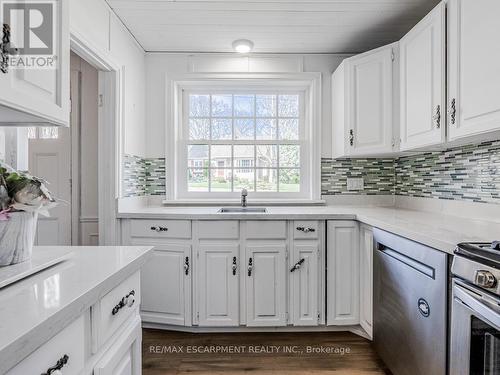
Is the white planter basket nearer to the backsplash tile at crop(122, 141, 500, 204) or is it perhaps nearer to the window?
the backsplash tile at crop(122, 141, 500, 204)

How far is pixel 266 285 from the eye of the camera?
212 centimetres

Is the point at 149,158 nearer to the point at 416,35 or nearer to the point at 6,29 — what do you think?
the point at 6,29

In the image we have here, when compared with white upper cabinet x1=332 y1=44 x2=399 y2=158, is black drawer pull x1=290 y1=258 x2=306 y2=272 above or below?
below

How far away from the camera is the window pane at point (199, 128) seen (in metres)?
Result: 2.86

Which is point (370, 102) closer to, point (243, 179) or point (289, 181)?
point (289, 181)

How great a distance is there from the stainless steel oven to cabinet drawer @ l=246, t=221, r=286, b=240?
114 cm

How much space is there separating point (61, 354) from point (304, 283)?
1.72m

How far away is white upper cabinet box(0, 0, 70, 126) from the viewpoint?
830 mm

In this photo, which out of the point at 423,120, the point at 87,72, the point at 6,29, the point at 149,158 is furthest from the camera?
the point at 149,158

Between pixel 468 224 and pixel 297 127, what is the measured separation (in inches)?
64.5

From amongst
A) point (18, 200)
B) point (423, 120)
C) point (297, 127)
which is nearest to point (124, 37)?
point (297, 127)

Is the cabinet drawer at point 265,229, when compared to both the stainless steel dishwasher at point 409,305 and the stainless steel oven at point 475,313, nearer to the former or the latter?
the stainless steel dishwasher at point 409,305

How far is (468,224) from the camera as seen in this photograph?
1.61 meters

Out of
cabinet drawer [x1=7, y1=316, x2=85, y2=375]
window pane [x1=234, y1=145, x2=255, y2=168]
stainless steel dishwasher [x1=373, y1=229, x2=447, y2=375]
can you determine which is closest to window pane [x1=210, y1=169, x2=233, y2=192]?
window pane [x1=234, y1=145, x2=255, y2=168]
